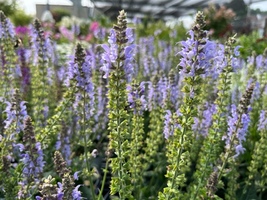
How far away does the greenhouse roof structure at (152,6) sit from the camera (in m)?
40.2

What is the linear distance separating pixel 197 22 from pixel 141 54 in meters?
5.18

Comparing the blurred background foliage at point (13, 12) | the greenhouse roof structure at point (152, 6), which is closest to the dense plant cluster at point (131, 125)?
the blurred background foliage at point (13, 12)

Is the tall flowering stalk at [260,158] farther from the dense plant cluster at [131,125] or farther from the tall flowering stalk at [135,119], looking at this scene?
the tall flowering stalk at [135,119]

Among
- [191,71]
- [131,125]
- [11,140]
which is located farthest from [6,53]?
[191,71]

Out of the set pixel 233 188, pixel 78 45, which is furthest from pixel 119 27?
pixel 233 188

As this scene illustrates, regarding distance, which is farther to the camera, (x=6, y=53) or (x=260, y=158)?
(x=6, y=53)

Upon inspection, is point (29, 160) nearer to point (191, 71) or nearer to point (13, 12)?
point (191, 71)

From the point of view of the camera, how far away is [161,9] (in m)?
46.6

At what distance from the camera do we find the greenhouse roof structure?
1583 inches

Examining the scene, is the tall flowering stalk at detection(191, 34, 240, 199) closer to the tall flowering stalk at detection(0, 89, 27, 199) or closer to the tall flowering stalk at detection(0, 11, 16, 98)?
the tall flowering stalk at detection(0, 89, 27, 199)

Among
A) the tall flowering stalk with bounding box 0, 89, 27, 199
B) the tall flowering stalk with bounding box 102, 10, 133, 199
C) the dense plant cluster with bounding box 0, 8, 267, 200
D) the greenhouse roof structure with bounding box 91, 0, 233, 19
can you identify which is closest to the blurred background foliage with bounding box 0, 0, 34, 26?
the greenhouse roof structure with bounding box 91, 0, 233, 19

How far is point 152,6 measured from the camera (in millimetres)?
44344

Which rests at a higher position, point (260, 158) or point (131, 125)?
point (131, 125)

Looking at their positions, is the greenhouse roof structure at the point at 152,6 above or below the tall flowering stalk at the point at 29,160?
above
